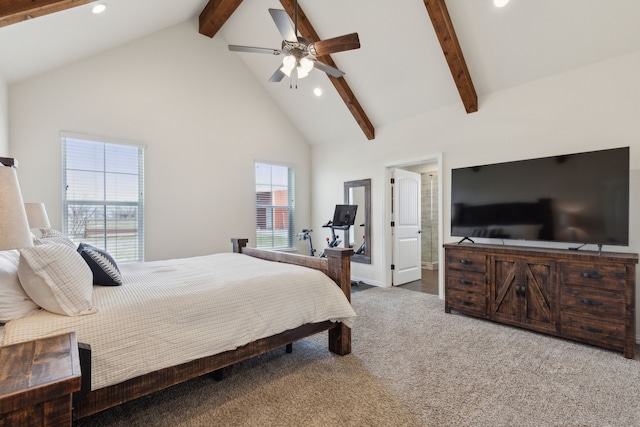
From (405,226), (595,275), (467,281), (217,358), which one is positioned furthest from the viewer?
(405,226)

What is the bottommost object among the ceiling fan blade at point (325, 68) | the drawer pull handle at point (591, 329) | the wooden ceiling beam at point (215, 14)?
the drawer pull handle at point (591, 329)

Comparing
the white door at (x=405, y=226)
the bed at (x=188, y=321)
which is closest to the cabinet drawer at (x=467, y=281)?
the white door at (x=405, y=226)

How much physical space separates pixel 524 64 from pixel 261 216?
14.4 ft

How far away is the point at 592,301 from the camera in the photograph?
2820mm

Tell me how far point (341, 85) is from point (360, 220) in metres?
2.30

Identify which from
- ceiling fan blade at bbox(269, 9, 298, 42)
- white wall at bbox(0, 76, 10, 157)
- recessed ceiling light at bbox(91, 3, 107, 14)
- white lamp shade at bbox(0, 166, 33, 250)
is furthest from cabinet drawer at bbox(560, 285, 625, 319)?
white wall at bbox(0, 76, 10, 157)

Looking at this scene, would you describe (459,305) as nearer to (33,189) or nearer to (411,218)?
(411,218)

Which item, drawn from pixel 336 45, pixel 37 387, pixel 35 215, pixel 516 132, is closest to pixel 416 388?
pixel 37 387

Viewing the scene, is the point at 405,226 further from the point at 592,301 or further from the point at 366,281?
the point at 592,301

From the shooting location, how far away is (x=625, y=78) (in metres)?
3.06

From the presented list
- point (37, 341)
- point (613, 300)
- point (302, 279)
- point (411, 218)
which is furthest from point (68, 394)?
point (411, 218)

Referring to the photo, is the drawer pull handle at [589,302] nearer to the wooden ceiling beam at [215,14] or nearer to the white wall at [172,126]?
the white wall at [172,126]

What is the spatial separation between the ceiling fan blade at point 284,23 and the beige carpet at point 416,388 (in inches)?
115

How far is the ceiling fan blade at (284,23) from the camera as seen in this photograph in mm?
2761
